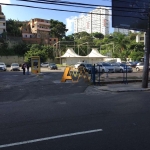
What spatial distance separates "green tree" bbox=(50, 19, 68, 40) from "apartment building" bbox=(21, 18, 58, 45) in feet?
14.2

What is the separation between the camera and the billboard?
50.1ft

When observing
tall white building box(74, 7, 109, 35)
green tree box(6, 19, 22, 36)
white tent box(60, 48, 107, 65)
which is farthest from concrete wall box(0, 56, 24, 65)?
tall white building box(74, 7, 109, 35)

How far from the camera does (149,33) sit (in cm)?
1414

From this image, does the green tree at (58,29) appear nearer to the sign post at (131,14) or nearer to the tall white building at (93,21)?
the tall white building at (93,21)

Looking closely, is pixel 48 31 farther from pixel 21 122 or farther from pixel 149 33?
pixel 21 122

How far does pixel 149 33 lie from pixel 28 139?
12.2 meters

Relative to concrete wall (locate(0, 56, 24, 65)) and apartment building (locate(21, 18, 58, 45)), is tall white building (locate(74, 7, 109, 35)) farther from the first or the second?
concrete wall (locate(0, 56, 24, 65))

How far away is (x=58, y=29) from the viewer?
8981 cm

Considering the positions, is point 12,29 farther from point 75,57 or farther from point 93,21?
point 93,21

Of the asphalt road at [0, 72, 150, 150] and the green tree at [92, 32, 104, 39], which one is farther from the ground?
the green tree at [92, 32, 104, 39]

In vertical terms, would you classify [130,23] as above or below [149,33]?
above

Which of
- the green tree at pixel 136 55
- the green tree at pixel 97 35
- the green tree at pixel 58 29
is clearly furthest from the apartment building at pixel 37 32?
the green tree at pixel 97 35

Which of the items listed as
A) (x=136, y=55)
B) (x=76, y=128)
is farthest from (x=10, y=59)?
(x=76, y=128)

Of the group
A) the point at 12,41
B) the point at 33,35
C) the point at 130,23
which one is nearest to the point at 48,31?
the point at 33,35
